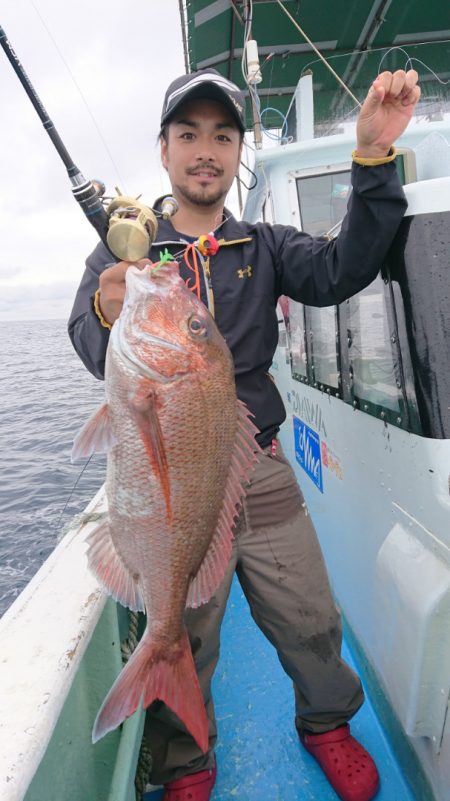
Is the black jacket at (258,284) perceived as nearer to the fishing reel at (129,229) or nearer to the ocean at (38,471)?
the fishing reel at (129,229)

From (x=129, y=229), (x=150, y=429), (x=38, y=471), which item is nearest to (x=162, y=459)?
(x=150, y=429)

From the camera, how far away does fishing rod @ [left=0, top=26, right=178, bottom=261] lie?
4.83 feet

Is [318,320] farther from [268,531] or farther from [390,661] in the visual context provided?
[390,661]

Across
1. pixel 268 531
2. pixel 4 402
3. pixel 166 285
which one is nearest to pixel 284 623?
pixel 268 531

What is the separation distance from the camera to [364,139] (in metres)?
1.77

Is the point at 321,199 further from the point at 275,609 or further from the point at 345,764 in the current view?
the point at 345,764

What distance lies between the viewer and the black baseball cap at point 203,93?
207 centimetres

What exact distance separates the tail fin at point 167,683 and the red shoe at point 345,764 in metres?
1.02

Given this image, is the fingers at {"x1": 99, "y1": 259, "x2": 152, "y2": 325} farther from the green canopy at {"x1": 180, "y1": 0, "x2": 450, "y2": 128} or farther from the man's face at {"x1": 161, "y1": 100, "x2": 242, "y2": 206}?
the green canopy at {"x1": 180, "y1": 0, "x2": 450, "y2": 128}

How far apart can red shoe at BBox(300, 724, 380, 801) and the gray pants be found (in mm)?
164

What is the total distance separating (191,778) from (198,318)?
190 cm

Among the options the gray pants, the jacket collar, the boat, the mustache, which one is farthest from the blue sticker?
the mustache

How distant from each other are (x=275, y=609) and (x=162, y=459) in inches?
40.0

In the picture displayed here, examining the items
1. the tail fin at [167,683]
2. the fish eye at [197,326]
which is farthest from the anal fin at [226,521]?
the fish eye at [197,326]
